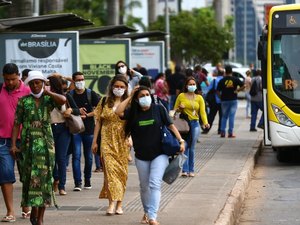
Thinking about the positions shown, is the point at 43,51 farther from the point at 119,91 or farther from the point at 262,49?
the point at 119,91

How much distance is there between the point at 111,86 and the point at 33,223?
232cm

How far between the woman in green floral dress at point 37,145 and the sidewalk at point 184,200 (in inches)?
31.9

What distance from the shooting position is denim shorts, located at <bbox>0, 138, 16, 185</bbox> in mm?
11352

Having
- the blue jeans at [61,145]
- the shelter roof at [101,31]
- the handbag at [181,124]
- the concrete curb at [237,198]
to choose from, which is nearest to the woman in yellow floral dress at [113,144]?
the concrete curb at [237,198]

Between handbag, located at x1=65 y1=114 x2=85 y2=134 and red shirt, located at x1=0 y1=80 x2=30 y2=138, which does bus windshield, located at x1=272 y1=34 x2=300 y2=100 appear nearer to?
handbag, located at x1=65 y1=114 x2=85 y2=134

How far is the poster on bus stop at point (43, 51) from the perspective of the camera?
1927 cm

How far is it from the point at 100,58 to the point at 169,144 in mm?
13100

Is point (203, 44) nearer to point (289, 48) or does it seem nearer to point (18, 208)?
point (289, 48)

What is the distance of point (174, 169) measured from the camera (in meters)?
11.2

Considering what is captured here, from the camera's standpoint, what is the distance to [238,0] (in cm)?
15325

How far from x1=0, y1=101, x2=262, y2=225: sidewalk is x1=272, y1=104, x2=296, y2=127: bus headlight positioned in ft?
3.27

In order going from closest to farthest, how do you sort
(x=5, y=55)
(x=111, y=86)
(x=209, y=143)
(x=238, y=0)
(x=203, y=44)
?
1. (x=111, y=86)
2. (x=5, y=55)
3. (x=209, y=143)
4. (x=203, y=44)
5. (x=238, y=0)

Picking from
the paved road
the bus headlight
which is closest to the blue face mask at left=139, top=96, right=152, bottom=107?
the paved road

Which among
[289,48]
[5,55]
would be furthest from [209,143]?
[5,55]
